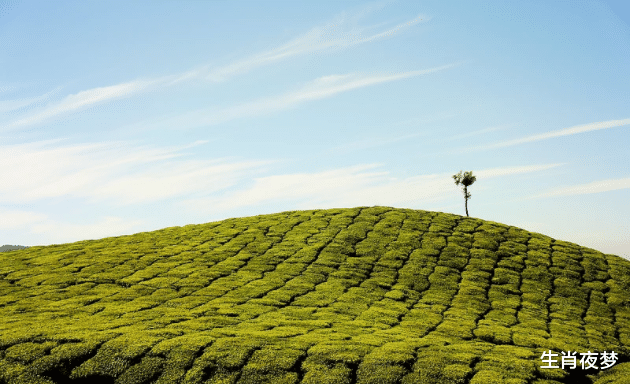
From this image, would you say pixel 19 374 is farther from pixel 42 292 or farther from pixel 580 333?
pixel 580 333

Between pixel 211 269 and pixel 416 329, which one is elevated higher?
pixel 211 269

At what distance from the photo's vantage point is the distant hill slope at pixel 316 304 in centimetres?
2647

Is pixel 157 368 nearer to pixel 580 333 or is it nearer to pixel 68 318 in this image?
pixel 68 318

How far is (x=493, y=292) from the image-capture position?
1715 inches

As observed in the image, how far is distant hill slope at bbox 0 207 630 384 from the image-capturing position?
26.5 metres

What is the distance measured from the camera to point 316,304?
38.6m

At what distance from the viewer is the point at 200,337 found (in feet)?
95.7

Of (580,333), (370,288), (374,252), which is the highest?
(374,252)

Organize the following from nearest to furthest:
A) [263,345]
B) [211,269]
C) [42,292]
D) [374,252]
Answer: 1. [263,345]
2. [42,292]
3. [211,269]
4. [374,252]

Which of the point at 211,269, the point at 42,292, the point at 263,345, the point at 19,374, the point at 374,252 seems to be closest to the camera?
the point at 19,374

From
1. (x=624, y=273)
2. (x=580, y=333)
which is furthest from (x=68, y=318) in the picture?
(x=624, y=273)

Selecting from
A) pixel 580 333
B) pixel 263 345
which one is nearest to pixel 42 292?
pixel 263 345

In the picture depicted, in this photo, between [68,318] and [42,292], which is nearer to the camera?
[68,318]

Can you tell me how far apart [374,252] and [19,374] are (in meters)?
32.9
